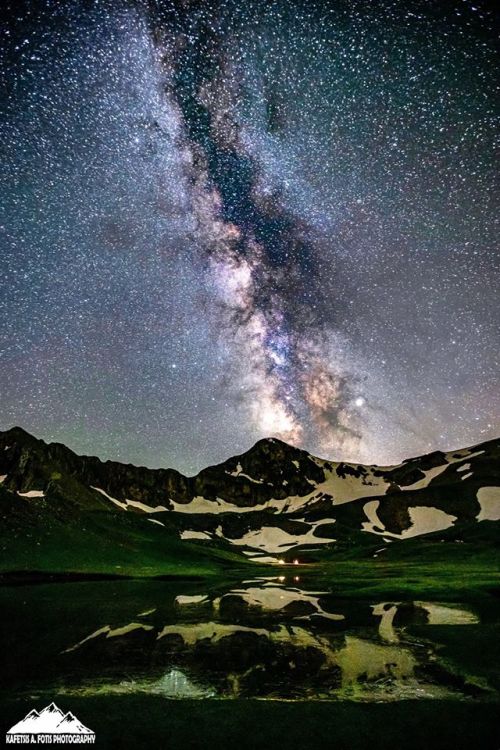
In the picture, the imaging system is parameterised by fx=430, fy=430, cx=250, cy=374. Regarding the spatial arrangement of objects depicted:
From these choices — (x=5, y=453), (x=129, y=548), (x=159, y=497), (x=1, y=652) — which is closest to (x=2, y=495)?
(x=129, y=548)

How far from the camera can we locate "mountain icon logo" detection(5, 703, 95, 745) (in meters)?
9.84

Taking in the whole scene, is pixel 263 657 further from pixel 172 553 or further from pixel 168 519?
pixel 168 519

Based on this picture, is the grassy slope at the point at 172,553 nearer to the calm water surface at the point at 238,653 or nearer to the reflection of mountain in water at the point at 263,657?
the calm water surface at the point at 238,653

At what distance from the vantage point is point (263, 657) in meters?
16.5

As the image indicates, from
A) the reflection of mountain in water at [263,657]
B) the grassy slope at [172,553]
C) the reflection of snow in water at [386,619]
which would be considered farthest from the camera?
the grassy slope at [172,553]

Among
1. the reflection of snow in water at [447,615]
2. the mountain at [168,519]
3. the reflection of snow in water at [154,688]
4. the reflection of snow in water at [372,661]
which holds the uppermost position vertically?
the mountain at [168,519]

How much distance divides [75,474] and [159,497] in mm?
38714

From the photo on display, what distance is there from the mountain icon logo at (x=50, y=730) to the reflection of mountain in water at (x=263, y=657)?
199 centimetres

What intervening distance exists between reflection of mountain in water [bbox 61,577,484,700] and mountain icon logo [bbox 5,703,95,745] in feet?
6.54

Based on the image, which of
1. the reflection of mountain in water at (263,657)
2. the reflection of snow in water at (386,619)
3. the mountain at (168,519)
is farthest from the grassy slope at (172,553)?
the reflection of mountain in water at (263,657)

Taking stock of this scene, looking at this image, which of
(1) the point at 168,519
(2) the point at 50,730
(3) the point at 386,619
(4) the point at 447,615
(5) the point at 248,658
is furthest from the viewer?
(1) the point at 168,519

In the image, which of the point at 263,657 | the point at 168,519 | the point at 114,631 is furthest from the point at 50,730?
the point at 168,519

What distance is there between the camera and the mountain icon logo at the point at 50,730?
32.3 feet

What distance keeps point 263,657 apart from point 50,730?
8.37 metres
